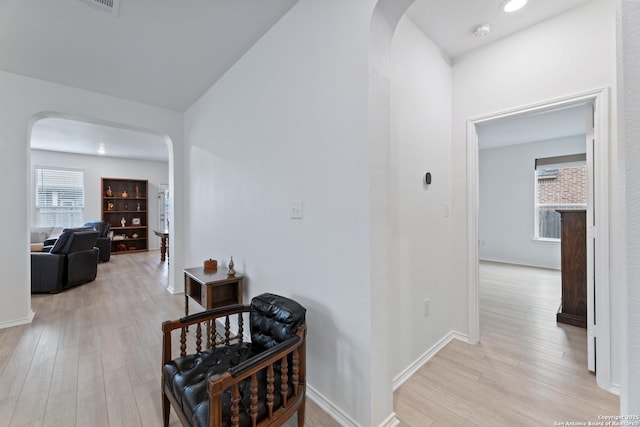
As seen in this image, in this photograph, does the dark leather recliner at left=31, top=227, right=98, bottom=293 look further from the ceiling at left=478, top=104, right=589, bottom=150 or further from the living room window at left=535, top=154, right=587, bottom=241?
the living room window at left=535, top=154, right=587, bottom=241

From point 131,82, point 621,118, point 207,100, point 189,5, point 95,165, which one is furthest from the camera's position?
point 95,165

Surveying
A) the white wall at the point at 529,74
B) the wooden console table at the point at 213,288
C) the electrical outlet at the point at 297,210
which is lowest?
the wooden console table at the point at 213,288

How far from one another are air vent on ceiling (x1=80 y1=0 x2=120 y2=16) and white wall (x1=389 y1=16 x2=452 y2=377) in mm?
2055

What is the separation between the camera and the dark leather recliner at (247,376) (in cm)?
104

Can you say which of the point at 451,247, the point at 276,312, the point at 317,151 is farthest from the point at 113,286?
the point at 451,247

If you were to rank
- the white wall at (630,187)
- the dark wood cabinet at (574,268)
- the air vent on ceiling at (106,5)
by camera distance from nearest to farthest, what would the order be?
the white wall at (630,187) < the air vent on ceiling at (106,5) < the dark wood cabinet at (574,268)

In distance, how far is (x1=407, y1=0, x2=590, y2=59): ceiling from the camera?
1848 millimetres

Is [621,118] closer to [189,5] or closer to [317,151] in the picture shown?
[317,151]

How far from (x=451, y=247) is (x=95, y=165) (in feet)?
29.0

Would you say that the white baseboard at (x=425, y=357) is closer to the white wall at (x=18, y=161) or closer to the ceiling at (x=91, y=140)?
the white wall at (x=18, y=161)

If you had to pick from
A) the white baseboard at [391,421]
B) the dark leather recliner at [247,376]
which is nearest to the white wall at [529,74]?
the white baseboard at [391,421]

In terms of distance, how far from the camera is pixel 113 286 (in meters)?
4.21

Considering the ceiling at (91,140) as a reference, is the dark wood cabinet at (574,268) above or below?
below

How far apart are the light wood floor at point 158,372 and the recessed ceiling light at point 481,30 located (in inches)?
107
